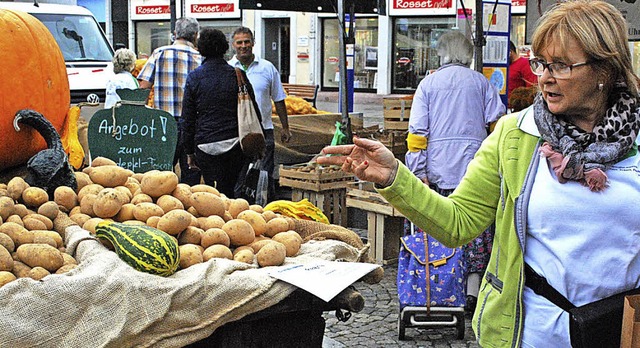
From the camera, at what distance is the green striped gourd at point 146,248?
2.72 meters

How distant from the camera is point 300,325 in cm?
295

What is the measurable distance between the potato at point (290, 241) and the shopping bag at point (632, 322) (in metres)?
1.41

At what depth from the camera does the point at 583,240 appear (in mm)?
2186

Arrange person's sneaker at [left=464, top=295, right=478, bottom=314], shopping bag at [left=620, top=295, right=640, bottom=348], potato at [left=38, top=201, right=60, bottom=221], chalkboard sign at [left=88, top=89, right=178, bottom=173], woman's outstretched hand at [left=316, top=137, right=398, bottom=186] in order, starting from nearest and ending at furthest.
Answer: shopping bag at [left=620, top=295, right=640, bottom=348]
woman's outstretched hand at [left=316, top=137, right=398, bottom=186]
potato at [left=38, top=201, right=60, bottom=221]
chalkboard sign at [left=88, top=89, right=178, bottom=173]
person's sneaker at [left=464, top=295, right=478, bottom=314]

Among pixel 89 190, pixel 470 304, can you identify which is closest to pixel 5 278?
pixel 89 190

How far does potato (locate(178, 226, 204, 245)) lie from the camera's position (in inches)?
119

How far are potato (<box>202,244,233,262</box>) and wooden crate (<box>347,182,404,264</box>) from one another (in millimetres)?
3643

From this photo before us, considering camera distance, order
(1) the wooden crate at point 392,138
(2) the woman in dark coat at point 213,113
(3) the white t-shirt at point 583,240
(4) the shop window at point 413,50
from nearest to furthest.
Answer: (3) the white t-shirt at point 583,240, (2) the woman in dark coat at point 213,113, (1) the wooden crate at point 392,138, (4) the shop window at point 413,50

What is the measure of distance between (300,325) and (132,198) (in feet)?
Result: 2.83

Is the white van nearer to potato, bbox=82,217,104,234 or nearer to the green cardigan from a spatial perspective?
potato, bbox=82,217,104,234

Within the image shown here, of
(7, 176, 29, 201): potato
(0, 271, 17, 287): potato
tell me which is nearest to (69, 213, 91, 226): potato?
(7, 176, 29, 201): potato

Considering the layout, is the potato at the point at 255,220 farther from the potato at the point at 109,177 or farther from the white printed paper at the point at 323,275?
the potato at the point at 109,177

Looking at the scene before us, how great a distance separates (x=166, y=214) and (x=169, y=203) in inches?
5.0

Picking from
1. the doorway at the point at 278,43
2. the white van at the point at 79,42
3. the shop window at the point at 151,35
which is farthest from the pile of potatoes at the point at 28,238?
the shop window at the point at 151,35
